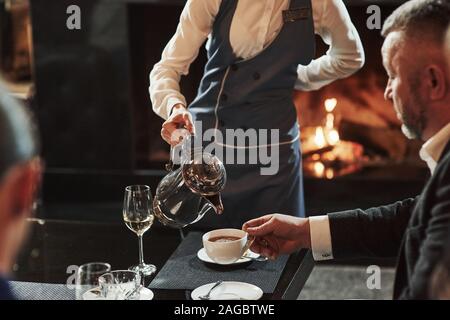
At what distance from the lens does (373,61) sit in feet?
11.9

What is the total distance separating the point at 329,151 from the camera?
369cm

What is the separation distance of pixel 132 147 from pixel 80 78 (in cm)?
40

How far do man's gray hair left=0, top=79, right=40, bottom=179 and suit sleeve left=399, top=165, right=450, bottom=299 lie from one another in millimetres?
680

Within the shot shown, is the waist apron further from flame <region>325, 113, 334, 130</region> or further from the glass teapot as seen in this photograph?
flame <region>325, 113, 334, 130</region>

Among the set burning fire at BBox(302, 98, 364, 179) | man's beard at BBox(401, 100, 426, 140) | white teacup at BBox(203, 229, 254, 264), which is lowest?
burning fire at BBox(302, 98, 364, 179)

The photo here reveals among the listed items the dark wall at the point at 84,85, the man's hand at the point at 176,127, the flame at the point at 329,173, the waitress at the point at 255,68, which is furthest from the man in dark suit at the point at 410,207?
the dark wall at the point at 84,85

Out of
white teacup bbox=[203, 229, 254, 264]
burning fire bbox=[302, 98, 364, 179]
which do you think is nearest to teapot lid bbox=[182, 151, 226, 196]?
white teacup bbox=[203, 229, 254, 264]

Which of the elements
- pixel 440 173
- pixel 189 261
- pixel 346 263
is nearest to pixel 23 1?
pixel 346 263

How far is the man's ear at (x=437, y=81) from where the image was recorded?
1520 mm

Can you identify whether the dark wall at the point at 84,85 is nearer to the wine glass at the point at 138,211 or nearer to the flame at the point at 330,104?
the flame at the point at 330,104

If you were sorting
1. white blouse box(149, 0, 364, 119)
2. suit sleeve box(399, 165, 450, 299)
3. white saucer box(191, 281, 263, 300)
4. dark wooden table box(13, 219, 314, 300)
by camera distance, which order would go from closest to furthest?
suit sleeve box(399, 165, 450, 299), white saucer box(191, 281, 263, 300), dark wooden table box(13, 219, 314, 300), white blouse box(149, 0, 364, 119)

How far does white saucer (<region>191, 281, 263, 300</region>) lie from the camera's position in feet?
5.44

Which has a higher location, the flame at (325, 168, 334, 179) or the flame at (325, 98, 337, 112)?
the flame at (325, 98, 337, 112)

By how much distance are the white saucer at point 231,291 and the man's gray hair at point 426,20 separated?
0.60 meters
